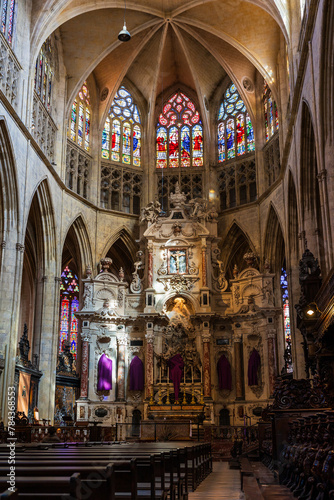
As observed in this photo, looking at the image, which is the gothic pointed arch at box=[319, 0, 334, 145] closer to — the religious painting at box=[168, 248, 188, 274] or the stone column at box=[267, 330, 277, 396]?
the stone column at box=[267, 330, 277, 396]

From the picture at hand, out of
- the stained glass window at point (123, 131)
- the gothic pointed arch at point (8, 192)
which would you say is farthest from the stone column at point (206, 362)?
the stained glass window at point (123, 131)

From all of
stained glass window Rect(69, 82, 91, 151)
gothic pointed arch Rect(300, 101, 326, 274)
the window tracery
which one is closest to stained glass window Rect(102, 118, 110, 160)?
the window tracery

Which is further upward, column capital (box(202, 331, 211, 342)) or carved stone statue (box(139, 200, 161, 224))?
carved stone statue (box(139, 200, 161, 224))

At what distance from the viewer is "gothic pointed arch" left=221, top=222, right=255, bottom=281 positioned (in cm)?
3070

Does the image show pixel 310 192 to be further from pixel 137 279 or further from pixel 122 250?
pixel 122 250

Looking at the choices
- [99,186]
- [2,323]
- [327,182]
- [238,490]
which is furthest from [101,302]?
[238,490]

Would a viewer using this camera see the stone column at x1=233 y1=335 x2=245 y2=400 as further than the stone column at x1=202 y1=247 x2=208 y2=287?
No

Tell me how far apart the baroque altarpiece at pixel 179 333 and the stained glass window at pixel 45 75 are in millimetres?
7765

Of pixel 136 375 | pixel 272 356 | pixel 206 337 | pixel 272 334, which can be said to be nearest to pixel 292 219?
pixel 272 334

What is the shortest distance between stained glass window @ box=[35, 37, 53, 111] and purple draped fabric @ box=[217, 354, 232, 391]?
1485 cm

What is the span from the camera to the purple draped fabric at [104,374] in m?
26.8

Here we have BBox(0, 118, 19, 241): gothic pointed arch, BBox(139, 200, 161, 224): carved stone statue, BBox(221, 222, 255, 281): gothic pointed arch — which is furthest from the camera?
BBox(221, 222, 255, 281): gothic pointed arch

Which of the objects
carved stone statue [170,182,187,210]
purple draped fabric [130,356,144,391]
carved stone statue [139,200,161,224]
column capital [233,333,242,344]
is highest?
carved stone statue [170,182,187,210]

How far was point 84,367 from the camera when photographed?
Answer: 26.7 meters
